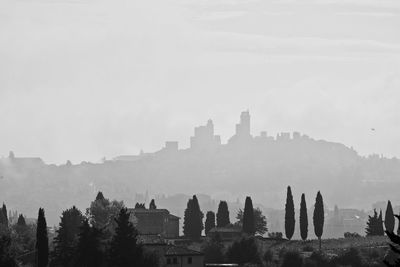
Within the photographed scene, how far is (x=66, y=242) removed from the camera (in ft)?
444

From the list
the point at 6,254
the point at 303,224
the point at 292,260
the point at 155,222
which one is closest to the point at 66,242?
the point at 6,254

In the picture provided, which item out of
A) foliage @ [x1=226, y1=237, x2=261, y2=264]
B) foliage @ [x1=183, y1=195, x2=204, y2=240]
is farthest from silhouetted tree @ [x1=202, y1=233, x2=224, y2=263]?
foliage @ [x1=183, y1=195, x2=204, y2=240]

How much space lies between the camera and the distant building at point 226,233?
514 ft

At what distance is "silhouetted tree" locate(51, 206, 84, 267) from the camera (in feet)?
421

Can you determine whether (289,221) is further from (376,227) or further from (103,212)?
(103,212)

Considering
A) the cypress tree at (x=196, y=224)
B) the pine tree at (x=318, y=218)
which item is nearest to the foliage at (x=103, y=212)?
the cypress tree at (x=196, y=224)

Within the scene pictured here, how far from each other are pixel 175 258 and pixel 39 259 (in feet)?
50.1

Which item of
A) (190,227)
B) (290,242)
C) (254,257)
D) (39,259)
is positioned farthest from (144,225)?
(39,259)

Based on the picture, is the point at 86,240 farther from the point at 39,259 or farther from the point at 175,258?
the point at 175,258

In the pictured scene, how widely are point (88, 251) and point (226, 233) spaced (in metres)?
40.9

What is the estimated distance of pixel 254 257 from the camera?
454 feet

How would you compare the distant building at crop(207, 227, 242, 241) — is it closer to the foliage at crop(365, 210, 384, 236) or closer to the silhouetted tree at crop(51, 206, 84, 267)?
the silhouetted tree at crop(51, 206, 84, 267)

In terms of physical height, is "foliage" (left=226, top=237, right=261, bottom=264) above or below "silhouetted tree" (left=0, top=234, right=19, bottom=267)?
above

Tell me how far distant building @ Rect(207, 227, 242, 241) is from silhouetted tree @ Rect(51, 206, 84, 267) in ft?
53.1
